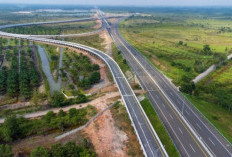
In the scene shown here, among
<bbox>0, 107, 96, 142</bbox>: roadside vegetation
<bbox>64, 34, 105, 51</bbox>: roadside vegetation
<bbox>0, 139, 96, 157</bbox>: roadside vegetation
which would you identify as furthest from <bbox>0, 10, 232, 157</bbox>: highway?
<bbox>64, 34, 105, 51</bbox>: roadside vegetation

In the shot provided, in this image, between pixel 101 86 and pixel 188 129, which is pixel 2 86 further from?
pixel 188 129

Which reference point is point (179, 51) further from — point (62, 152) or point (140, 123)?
point (62, 152)

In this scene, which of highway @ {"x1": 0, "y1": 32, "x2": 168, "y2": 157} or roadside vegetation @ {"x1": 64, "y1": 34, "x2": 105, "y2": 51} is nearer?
highway @ {"x1": 0, "y1": 32, "x2": 168, "y2": 157}

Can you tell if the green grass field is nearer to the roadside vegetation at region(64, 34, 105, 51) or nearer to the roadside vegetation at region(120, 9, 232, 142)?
the roadside vegetation at region(120, 9, 232, 142)

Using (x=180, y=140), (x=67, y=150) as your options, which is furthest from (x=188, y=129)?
(x=67, y=150)

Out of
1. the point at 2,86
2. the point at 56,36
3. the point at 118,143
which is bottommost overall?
the point at 118,143

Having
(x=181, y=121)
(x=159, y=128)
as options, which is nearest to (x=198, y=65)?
(x=181, y=121)
